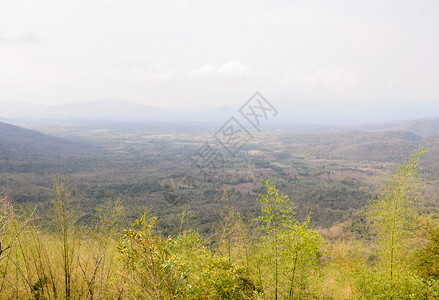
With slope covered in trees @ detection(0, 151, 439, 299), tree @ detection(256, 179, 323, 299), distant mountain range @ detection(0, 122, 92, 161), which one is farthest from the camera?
distant mountain range @ detection(0, 122, 92, 161)

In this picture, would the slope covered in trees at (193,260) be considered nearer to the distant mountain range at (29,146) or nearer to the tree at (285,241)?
the tree at (285,241)

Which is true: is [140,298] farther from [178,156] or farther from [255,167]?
[178,156]

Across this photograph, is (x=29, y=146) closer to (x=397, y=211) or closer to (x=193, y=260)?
(x=193, y=260)

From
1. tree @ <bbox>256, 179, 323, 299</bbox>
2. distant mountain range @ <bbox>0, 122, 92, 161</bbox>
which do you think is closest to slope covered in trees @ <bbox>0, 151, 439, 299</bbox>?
tree @ <bbox>256, 179, 323, 299</bbox>

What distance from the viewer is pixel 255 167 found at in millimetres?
67375

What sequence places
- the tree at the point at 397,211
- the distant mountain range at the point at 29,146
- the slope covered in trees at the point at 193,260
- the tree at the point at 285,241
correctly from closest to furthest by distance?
the slope covered in trees at the point at 193,260 → the tree at the point at 285,241 → the tree at the point at 397,211 → the distant mountain range at the point at 29,146

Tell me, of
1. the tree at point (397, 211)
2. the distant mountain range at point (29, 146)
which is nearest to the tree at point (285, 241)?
the tree at point (397, 211)

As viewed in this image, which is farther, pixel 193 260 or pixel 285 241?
pixel 193 260

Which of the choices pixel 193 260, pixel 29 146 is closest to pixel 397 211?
pixel 193 260

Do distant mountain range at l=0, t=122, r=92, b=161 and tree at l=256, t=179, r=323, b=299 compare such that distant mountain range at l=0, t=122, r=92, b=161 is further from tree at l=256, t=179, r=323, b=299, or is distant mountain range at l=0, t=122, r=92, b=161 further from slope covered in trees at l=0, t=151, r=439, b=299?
tree at l=256, t=179, r=323, b=299

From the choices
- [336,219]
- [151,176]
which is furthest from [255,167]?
[336,219]

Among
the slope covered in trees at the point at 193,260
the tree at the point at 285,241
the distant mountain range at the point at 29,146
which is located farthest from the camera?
the distant mountain range at the point at 29,146

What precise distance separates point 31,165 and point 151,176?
2888cm

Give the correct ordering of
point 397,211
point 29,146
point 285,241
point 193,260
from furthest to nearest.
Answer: point 29,146
point 397,211
point 193,260
point 285,241
